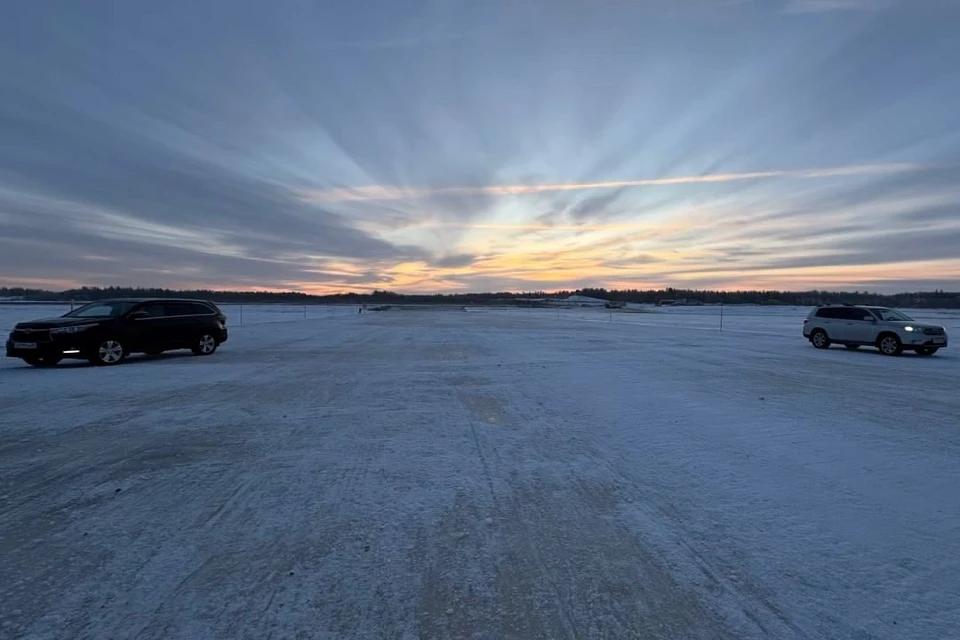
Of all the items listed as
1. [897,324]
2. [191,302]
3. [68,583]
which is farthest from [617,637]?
[897,324]

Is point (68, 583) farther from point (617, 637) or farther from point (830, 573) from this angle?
point (830, 573)

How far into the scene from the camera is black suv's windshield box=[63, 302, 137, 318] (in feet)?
47.9

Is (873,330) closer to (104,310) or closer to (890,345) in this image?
(890,345)

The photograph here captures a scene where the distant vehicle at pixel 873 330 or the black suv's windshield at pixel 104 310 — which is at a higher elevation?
the black suv's windshield at pixel 104 310

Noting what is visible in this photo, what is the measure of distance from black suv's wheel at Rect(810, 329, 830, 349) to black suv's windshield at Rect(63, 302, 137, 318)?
21.6 meters

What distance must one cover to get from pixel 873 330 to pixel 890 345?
77 centimetres

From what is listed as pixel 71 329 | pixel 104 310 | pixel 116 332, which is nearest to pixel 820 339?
pixel 116 332

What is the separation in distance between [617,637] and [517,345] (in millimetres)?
18320

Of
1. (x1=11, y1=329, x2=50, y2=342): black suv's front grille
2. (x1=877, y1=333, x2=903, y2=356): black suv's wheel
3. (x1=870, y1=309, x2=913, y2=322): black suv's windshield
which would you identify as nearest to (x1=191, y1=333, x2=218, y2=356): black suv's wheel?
(x1=11, y1=329, x2=50, y2=342): black suv's front grille

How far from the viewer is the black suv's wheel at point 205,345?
55.5 feet

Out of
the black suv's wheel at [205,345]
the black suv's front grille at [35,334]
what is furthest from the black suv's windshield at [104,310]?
the black suv's wheel at [205,345]

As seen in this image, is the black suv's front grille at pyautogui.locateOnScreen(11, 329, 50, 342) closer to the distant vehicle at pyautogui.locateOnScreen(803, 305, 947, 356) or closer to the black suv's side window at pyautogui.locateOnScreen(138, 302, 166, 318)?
the black suv's side window at pyautogui.locateOnScreen(138, 302, 166, 318)

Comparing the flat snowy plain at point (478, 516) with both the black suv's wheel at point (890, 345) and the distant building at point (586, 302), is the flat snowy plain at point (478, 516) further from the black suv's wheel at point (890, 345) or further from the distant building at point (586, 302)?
the distant building at point (586, 302)

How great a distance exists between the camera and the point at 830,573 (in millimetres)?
3615
